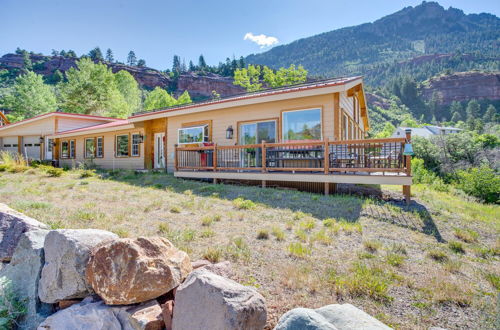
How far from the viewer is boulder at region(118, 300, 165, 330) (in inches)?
93.0

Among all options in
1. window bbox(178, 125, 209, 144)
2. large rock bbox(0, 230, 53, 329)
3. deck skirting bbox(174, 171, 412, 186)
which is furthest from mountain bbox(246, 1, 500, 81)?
large rock bbox(0, 230, 53, 329)

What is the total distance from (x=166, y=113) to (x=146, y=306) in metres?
10.7

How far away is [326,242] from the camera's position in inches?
148

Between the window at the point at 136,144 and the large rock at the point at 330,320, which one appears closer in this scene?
the large rock at the point at 330,320

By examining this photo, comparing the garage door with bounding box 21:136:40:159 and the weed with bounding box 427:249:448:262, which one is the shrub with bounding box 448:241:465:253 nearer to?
the weed with bounding box 427:249:448:262

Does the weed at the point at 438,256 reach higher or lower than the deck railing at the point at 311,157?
lower

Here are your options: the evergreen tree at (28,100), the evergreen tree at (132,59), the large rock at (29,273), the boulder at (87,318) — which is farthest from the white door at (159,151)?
the evergreen tree at (132,59)

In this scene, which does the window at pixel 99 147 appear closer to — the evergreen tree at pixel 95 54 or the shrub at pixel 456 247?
the shrub at pixel 456 247

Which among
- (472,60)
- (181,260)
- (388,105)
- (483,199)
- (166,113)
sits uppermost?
(472,60)

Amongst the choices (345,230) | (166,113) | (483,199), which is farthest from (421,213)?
(166,113)

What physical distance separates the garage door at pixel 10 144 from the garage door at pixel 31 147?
1373 millimetres

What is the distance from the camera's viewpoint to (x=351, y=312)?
195cm

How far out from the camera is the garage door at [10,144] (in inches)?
888

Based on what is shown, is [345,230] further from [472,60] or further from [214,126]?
[472,60]
